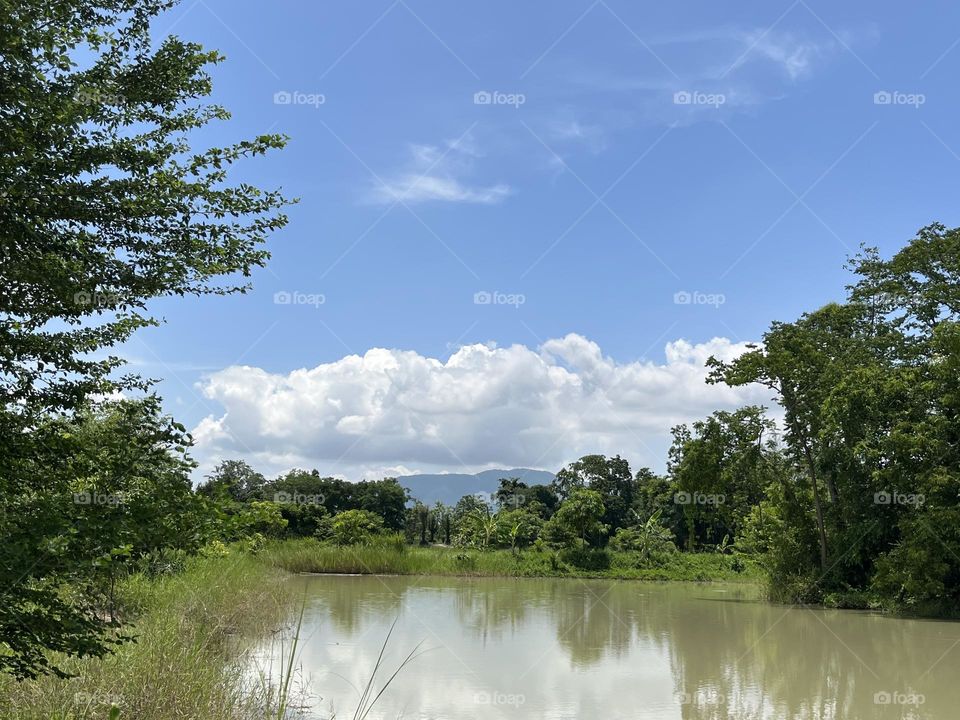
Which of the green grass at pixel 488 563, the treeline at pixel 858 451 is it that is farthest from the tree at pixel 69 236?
the green grass at pixel 488 563

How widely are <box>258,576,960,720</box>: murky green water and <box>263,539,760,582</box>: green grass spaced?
23.1 feet

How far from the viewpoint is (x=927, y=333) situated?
21859mm

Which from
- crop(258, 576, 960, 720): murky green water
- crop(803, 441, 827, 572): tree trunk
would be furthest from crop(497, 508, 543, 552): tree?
crop(803, 441, 827, 572): tree trunk

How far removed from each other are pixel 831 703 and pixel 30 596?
8477mm

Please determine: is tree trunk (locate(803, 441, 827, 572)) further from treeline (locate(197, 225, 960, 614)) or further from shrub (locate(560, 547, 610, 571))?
shrub (locate(560, 547, 610, 571))

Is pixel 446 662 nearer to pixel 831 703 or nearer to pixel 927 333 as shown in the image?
pixel 831 703

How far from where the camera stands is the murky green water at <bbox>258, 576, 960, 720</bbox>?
8352 millimetres

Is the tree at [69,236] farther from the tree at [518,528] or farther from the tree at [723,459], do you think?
the tree at [518,528]

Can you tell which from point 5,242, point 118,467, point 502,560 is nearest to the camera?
point 5,242

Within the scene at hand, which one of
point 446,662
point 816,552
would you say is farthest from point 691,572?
point 446,662

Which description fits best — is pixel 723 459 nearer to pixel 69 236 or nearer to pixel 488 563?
pixel 488 563

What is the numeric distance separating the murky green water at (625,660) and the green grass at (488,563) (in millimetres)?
7040

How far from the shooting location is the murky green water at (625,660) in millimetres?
8352

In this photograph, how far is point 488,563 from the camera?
1245 inches
